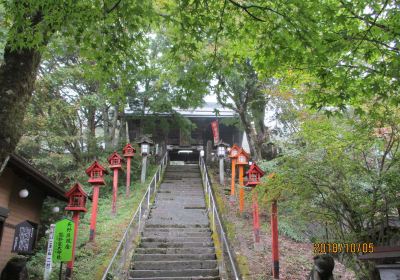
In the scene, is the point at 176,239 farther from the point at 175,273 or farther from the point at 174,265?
the point at 175,273

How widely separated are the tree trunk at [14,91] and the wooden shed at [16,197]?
11.3 feet

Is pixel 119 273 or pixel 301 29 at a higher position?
pixel 301 29

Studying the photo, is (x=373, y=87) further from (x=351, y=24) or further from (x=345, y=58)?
(x=351, y=24)

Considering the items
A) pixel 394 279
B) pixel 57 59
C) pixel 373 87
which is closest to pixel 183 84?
pixel 373 87

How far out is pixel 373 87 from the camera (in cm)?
555

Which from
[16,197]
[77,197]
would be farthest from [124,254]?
[16,197]

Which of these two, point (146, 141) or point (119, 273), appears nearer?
point (119, 273)

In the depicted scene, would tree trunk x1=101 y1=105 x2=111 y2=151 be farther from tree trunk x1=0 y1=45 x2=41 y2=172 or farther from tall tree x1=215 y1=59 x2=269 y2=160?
tree trunk x1=0 y1=45 x2=41 y2=172

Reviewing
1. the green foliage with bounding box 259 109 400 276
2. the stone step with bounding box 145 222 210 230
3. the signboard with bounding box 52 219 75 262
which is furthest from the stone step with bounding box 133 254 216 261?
the green foliage with bounding box 259 109 400 276

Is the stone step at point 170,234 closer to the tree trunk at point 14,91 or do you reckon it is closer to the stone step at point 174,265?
the stone step at point 174,265

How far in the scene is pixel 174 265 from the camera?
380 inches

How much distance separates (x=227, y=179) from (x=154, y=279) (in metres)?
12.7
